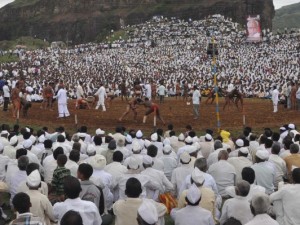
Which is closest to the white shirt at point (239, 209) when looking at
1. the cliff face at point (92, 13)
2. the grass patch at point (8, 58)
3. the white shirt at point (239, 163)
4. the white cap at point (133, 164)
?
the white cap at point (133, 164)

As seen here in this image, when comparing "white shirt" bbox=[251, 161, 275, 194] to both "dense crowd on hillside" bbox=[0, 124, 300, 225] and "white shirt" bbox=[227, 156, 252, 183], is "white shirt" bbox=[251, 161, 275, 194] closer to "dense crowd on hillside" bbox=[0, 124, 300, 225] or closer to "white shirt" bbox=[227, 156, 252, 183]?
"dense crowd on hillside" bbox=[0, 124, 300, 225]

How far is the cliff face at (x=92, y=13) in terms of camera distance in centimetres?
10250

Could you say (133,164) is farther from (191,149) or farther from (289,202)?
(289,202)

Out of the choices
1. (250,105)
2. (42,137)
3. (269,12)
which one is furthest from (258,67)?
(269,12)

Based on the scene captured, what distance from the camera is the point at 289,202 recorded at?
700cm

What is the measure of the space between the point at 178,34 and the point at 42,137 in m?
71.5

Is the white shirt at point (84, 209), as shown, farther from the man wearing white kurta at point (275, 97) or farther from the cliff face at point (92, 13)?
the cliff face at point (92, 13)

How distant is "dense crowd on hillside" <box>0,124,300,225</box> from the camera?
6352 mm

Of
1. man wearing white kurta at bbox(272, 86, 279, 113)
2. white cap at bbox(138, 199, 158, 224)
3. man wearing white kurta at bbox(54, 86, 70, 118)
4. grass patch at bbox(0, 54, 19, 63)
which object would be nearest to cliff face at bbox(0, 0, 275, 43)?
grass patch at bbox(0, 54, 19, 63)

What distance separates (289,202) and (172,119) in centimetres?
1455

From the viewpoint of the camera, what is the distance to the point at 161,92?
2878cm

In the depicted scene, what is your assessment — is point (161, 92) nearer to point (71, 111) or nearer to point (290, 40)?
point (71, 111)

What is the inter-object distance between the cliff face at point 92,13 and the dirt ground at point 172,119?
77381mm

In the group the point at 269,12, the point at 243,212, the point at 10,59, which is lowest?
the point at 243,212
